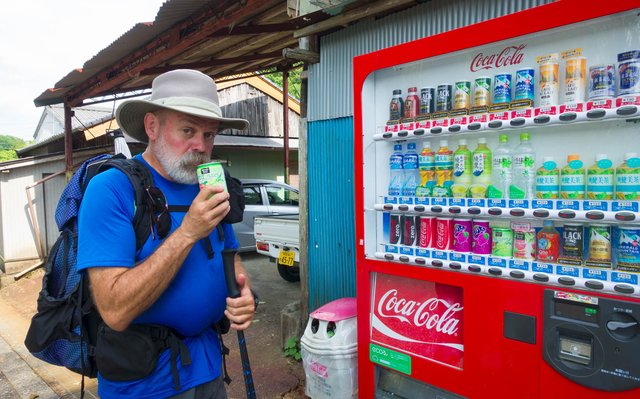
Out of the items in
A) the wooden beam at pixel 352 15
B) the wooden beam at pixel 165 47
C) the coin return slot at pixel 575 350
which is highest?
the wooden beam at pixel 165 47

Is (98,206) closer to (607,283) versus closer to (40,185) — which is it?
(607,283)

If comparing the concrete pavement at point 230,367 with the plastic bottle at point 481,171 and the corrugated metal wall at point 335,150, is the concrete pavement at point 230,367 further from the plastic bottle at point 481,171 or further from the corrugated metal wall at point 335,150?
the plastic bottle at point 481,171

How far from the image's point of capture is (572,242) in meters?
1.98

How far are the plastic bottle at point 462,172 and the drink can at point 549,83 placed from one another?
0.46 m

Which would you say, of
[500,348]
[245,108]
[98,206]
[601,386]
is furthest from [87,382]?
[245,108]

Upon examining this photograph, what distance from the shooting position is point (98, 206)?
1479mm

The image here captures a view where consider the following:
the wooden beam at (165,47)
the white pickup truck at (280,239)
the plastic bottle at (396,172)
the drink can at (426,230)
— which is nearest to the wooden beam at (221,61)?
the wooden beam at (165,47)

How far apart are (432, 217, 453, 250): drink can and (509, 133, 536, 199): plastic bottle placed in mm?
382

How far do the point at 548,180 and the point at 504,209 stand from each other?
250mm

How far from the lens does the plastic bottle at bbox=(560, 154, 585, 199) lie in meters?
1.94

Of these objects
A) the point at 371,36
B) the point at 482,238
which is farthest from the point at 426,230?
the point at 371,36

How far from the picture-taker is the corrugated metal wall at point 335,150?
377cm

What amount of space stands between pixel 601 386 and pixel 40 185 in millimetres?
10792

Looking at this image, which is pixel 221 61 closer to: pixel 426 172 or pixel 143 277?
pixel 426 172
